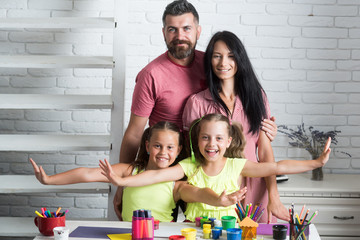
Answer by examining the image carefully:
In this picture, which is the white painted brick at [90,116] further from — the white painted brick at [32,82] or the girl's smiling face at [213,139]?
the girl's smiling face at [213,139]

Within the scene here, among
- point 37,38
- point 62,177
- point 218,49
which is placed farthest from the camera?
point 37,38

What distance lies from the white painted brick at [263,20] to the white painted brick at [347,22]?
1.13ft

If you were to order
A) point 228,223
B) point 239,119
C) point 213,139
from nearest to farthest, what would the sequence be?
point 228,223
point 213,139
point 239,119

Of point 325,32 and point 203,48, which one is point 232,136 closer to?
point 203,48

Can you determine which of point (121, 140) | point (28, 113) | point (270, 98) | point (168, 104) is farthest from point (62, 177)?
point (270, 98)

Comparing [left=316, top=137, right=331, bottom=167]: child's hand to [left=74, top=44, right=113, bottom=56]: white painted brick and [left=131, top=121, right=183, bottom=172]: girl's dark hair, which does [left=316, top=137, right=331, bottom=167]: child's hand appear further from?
[left=74, top=44, right=113, bottom=56]: white painted brick

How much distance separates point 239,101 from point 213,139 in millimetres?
330

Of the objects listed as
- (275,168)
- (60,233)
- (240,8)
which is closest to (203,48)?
(240,8)

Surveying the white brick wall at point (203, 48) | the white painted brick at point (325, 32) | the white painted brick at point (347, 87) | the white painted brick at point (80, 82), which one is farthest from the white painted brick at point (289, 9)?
the white painted brick at point (80, 82)

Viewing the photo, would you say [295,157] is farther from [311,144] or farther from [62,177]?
[62,177]

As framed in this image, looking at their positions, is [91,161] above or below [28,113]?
below

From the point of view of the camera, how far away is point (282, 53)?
11.5ft

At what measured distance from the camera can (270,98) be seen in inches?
139

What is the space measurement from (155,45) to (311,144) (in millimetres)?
1214
